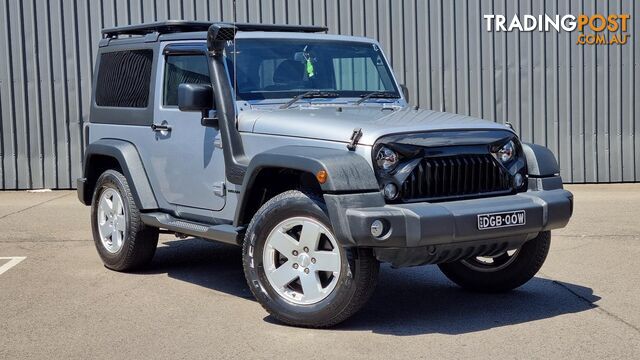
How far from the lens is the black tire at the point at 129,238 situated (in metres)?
8.01

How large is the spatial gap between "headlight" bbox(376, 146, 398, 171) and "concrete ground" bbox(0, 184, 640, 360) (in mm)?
1036

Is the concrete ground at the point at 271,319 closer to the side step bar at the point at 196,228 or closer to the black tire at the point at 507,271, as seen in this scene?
the black tire at the point at 507,271

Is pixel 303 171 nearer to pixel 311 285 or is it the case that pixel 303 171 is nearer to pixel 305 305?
pixel 311 285

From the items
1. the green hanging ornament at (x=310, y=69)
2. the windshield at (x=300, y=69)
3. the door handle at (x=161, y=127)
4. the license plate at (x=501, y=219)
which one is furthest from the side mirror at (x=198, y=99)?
the license plate at (x=501, y=219)

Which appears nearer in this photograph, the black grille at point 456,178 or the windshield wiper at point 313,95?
the black grille at point 456,178

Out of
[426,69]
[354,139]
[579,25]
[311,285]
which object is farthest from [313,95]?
[579,25]

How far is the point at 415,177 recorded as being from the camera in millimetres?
6129

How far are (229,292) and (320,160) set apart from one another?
1.95 m

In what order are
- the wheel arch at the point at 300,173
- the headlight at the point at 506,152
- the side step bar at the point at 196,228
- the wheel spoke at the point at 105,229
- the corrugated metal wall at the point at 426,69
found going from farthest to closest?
the corrugated metal wall at the point at 426,69, the wheel spoke at the point at 105,229, the side step bar at the point at 196,228, the headlight at the point at 506,152, the wheel arch at the point at 300,173

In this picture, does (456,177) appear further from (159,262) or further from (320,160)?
(159,262)

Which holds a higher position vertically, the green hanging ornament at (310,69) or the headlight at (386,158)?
the green hanging ornament at (310,69)

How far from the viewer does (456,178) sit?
6312 millimetres

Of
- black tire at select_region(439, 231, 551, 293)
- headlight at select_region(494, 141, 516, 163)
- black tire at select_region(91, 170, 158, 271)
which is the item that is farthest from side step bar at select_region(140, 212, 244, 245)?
headlight at select_region(494, 141, 516, 163)

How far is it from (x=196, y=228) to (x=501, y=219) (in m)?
2.35
